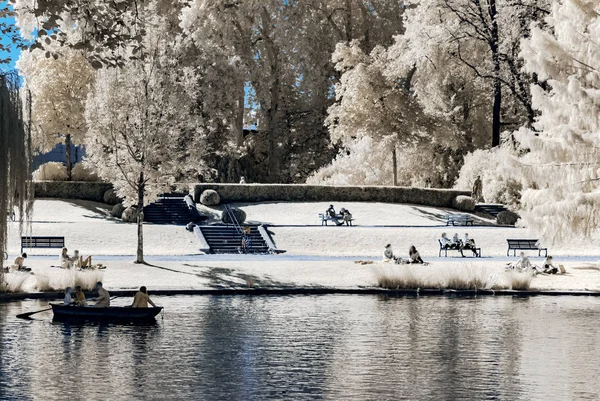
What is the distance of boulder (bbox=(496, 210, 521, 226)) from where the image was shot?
54.3 m

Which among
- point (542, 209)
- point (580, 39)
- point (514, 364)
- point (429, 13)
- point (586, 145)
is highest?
point (429, 13)

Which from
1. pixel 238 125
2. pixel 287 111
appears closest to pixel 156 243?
pixel 238 125

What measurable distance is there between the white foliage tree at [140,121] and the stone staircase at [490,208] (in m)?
24.9

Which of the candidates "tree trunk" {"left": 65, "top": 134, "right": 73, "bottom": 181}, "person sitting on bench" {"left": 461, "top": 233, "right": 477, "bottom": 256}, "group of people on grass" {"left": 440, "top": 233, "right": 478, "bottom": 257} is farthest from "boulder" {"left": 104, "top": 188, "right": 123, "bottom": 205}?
"person sitting on bench" {"left": 461, "top": 233, "right": 477, "bottom": 256}

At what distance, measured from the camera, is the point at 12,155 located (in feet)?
55.2

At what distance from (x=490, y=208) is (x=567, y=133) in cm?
2410

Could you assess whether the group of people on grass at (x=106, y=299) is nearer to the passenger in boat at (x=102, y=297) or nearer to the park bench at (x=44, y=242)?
the passenger in boat at (x=102, y=297)

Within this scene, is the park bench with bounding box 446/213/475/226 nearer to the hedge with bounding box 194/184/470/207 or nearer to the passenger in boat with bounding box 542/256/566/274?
the hedge with bounding box 194/184/470/207

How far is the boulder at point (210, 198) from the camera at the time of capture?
57.1 metres

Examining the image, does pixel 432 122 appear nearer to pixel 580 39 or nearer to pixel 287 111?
pixel 287 111

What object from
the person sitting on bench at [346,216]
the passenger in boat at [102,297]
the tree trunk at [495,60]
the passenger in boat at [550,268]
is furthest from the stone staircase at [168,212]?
the passenger in boat at [102,297]

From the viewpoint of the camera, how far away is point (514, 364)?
20.7m

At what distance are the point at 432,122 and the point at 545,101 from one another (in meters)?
26.3

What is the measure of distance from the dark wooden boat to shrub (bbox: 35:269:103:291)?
6313 millimetres
